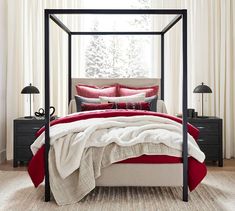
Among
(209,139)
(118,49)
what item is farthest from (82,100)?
(209,139)

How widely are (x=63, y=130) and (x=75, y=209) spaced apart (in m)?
0.69

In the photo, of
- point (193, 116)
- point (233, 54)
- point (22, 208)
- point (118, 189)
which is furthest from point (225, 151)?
point (22, 208)

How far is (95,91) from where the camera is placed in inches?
202

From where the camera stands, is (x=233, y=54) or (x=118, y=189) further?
(x=233, y=54)

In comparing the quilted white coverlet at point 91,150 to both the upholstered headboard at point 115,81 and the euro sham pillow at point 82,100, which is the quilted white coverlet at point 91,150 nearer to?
the euro sham pillow at point 82,100

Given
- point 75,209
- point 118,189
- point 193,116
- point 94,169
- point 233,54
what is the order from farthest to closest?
point 233,54 < point 193,116 < point 118,189 < point 94,169 < point 75,209

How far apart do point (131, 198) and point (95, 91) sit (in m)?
2.01

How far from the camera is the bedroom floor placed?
10.4ft

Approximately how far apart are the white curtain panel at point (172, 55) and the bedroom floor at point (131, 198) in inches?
61.2

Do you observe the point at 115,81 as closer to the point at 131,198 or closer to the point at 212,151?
the point at 212,151

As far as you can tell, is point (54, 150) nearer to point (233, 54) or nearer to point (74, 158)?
point (74, 158)

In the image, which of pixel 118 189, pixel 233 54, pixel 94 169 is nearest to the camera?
pixel 94 169

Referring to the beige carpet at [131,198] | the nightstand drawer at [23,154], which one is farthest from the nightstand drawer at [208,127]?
the nightstand drawer at [23,154]

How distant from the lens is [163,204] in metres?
3.25
